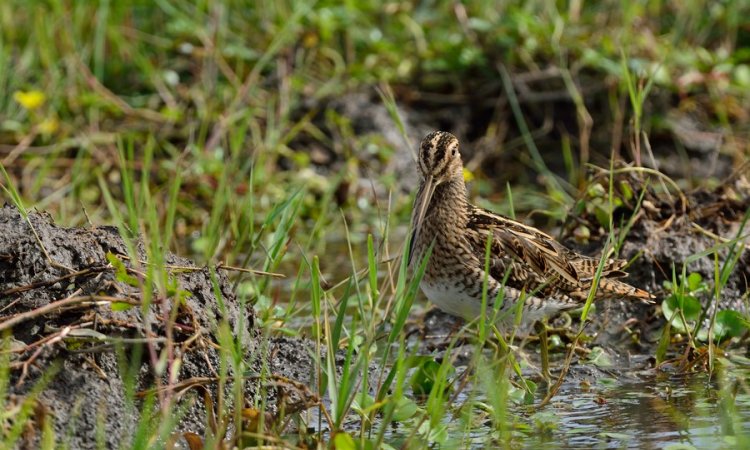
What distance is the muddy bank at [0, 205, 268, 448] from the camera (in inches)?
144

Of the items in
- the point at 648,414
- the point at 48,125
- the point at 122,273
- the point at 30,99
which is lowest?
the point at 648,414

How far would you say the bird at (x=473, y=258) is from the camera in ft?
15.6

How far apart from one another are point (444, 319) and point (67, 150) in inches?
124

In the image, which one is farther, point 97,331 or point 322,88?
point 322,88

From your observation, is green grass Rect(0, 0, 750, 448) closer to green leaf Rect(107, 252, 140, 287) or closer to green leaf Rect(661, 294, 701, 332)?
green leaf Rect(661, 294, 701, 332)

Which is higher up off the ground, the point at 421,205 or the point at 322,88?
the point at 322,88

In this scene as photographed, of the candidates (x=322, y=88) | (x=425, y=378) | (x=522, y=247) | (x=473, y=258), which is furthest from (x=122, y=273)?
(x=322, y=88)

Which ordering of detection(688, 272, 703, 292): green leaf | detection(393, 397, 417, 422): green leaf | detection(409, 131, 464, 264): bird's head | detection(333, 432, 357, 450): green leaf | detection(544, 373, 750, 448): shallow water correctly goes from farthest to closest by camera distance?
1. detection(688, 272, 703, 292): green leaf
2. detection(409, 131, 464, 264): bird's head
3. detection(544, 373, 750, 448): shallow water
4. detection(393, 397, 417, 422): green leaf
5. detection(333, 432, 357, 450): green leaf

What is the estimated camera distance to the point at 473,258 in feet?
15.7

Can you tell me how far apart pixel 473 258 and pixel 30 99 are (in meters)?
3.73

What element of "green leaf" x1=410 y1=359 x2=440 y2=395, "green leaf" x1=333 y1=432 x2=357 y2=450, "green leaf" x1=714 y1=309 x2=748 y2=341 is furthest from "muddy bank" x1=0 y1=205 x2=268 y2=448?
"green leaf" x1=714 y1=309 x2=748 y2=341

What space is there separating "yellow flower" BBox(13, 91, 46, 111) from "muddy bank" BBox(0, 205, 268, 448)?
3431 mm

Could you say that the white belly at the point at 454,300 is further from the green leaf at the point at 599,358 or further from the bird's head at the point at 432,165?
the green leaf at the point at 599,358

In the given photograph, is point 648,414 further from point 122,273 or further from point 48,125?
point 48,125
